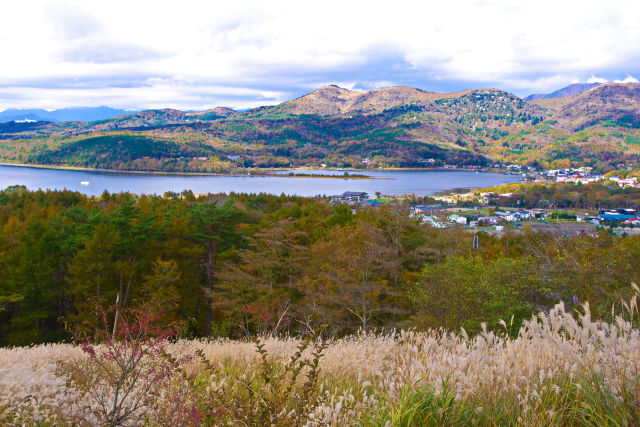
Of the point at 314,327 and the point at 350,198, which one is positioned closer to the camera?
the point at 314,327

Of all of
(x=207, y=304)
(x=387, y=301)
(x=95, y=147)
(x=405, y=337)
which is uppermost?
(x=95, y=147)

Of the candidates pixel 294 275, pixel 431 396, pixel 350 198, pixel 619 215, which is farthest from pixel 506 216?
pixel 431 396

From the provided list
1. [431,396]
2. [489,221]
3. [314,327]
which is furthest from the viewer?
[489,221]

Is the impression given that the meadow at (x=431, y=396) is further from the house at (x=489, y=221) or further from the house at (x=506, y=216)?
the house at (x=506, y=216)

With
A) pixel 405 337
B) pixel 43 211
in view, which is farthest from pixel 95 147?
pixel 405 337

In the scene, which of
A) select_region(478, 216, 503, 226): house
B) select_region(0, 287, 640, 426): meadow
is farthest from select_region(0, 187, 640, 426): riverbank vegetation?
select_region(478, 216, 503, 226): house

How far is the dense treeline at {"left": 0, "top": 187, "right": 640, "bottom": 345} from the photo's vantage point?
16000mm

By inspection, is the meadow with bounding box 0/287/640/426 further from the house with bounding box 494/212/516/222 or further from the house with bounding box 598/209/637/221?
the house with bounding box 598/209/637/221

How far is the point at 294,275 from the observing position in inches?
1004

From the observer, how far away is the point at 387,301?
22.3 metres

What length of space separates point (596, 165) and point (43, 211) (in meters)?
222

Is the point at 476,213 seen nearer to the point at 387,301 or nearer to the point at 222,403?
the point at 387,301

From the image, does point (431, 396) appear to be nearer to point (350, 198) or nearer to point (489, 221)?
point (489, 221)

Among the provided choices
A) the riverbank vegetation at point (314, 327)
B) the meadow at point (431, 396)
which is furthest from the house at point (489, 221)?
the meadow at point (431, 396)
